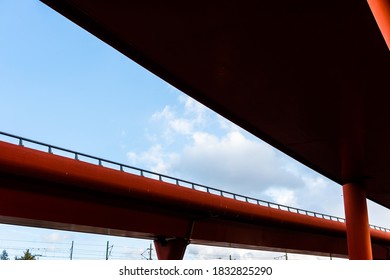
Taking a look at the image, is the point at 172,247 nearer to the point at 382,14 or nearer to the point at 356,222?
the point at 356,222

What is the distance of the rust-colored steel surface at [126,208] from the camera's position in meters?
13.0

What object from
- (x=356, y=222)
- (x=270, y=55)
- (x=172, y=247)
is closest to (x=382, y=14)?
(x=270, y=55)

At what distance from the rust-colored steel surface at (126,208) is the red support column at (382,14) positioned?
10087 mm

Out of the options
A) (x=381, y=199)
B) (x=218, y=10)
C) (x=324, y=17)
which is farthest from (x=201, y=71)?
(x=381, y=199)

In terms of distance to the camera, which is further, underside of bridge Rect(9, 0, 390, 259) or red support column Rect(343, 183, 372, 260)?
red support column Rect(343, 183, 372, 260)

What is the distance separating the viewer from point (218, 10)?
5.86 m

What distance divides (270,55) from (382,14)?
1.85m

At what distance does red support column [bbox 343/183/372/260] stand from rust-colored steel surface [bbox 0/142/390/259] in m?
5.93

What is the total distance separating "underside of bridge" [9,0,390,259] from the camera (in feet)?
19.5

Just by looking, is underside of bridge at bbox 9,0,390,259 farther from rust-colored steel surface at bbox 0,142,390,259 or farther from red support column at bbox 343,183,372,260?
rust-colored steel surface at bbox 0,142,390,259

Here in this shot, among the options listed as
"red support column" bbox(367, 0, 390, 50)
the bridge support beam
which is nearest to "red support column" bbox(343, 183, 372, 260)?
the bridge support beam

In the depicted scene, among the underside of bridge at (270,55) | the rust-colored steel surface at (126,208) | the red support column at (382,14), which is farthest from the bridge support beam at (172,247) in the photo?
the red support column at (382,14)

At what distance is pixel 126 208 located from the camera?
16875mm
